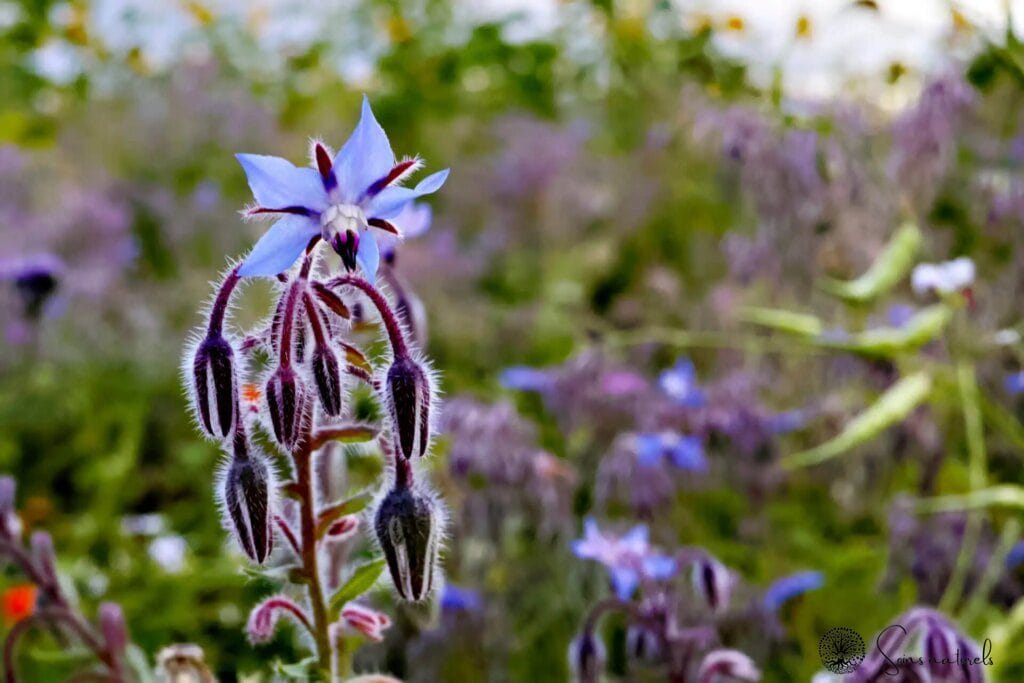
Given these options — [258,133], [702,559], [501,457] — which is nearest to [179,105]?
[258,133]

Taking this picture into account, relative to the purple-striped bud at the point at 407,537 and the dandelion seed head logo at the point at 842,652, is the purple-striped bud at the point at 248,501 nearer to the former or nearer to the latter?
the purple-striped bud at the point at 407,537

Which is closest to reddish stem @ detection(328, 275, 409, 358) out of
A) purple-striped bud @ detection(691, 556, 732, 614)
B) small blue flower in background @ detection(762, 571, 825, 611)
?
purple-striped bud @ detection(691, 556, 732, 614)

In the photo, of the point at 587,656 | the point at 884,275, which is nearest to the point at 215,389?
the point at 587,656

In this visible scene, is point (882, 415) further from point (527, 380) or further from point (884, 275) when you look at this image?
point (527, 380)

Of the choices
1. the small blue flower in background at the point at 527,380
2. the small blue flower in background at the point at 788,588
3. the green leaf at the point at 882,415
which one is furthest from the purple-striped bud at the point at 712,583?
the small blue flower in background at the point at 527,380

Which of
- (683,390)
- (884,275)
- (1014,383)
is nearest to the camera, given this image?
(884,275)

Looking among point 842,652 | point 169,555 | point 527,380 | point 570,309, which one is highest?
point 570,309

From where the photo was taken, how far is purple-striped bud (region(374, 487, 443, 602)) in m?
0.77

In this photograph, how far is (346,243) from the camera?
697 mm

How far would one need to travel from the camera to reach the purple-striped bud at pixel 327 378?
721mm

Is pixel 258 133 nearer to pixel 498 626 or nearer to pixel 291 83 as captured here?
pixel 291 83

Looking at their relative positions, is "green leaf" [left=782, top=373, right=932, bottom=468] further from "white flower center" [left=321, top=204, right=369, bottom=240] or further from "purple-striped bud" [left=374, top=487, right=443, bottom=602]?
"white flower center" [left=321, top=204, right=369, bottom=240]

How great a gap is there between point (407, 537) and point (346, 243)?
22 cm

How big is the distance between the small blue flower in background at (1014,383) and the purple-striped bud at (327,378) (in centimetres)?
135
